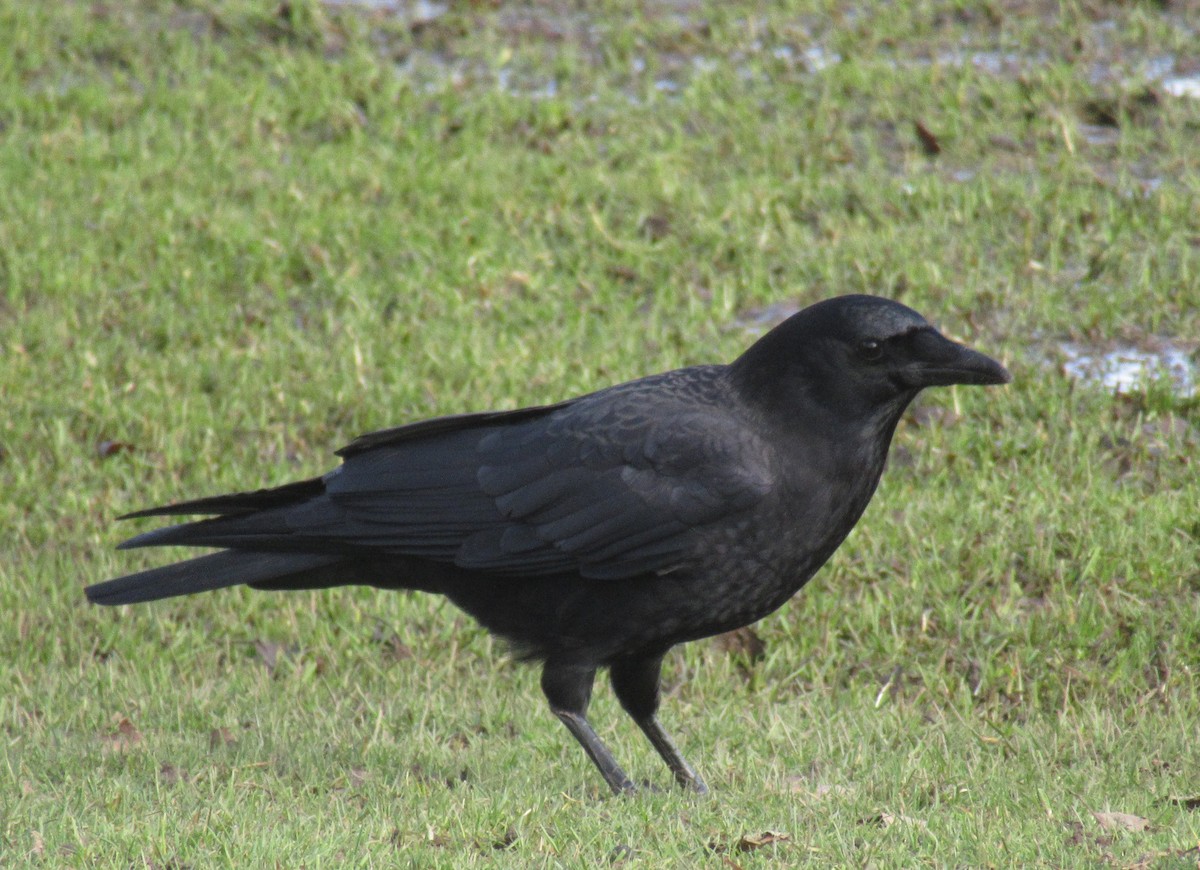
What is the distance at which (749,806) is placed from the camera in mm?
4387

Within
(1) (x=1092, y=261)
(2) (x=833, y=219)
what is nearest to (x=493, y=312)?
(2) (x=833, y=219)

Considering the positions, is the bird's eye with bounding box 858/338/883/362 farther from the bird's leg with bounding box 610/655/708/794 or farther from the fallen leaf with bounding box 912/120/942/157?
the fallen leaf with bounding box 912/120/942/157

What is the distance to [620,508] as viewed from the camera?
4605 millimetres

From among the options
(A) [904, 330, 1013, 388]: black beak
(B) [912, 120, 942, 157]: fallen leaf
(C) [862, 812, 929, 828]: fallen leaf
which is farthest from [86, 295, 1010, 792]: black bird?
(B) [912, 120, 942, 157]: fallen leaf

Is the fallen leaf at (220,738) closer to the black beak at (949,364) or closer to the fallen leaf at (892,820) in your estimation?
the fallen leaf at (892,820)

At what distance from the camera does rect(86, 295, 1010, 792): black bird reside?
4.44 m

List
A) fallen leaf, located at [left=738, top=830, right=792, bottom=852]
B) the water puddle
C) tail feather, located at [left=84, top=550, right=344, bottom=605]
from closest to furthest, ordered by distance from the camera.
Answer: fallen leaf, located at [left=738, top=830, right=792, bottom=852]
tail feather, located at [left=84, top=550, right=344, bottom=605]
the water puddle

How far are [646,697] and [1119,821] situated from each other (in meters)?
1.44

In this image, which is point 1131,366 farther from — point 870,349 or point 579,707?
point 579,707

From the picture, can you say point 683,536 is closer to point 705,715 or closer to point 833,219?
point 705,715

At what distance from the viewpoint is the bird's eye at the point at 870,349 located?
14.7ft

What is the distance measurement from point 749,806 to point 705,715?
3.70 feet

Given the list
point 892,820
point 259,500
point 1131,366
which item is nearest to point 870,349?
point 892,820

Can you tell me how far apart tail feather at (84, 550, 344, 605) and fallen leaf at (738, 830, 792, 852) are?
1.60 meters
